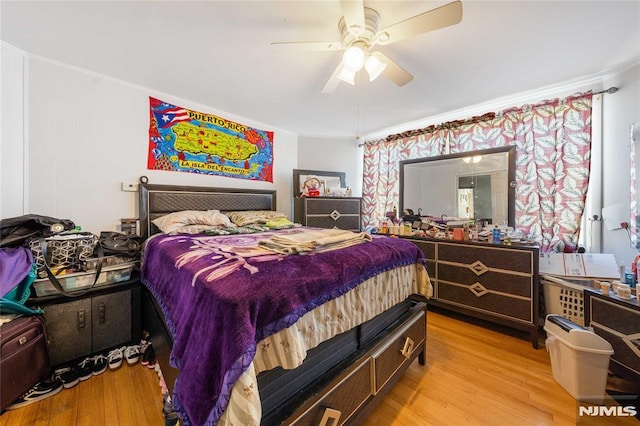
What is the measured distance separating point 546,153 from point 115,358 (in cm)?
436

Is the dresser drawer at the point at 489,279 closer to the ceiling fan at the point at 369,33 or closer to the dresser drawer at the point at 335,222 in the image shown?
the dresser drawer at the point at 335,222

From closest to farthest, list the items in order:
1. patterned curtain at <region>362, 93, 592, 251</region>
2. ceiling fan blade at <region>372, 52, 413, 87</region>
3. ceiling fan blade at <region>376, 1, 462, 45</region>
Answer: ceiling fan blade at <region>376, 1, 462, 45</region>, ceiling fan blade at <region>372, 52, 413, 87</region>, patterned curtain at <region>362, 93, 592, 251</region>

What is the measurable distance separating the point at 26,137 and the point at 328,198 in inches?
123

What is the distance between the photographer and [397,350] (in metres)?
1.48

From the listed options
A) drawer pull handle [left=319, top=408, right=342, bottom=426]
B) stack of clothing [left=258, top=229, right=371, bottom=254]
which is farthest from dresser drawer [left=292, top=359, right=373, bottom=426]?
stack of clothing [left=258, top=229, right=371, bottom=254]

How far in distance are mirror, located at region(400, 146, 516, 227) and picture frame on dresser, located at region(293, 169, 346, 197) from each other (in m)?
1.04

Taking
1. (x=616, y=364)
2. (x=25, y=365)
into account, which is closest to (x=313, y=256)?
(x=25, y=365)

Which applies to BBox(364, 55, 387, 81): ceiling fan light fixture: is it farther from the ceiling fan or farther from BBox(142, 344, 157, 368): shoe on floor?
BBox(142, 344, 157, 368): shoe on floor

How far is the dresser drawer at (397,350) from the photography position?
1.32 meters

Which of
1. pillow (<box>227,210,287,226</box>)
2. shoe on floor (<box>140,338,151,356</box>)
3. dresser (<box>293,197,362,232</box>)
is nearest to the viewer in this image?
shoe on floor (<box>140,338,151,356</box>)

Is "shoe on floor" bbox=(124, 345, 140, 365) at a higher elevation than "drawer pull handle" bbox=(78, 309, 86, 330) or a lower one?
lower

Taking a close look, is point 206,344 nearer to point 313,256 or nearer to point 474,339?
point 313,256

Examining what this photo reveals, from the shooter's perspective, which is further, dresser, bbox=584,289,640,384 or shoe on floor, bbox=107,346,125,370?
shoe on floor, bbox=107,346,125,370

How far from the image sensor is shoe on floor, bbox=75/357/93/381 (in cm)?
166
